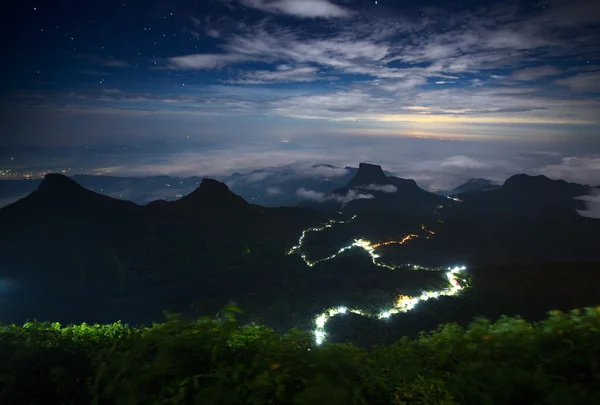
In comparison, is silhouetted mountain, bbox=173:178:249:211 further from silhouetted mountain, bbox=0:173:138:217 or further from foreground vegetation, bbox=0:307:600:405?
foreground vegetation, bbox=0:307:600:405

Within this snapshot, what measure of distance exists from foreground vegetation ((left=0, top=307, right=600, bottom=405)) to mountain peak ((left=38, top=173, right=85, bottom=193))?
20404 centimetres

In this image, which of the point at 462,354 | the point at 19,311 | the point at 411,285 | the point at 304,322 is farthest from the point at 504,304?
the point at 19,311

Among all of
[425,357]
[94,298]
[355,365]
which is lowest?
[94,298]

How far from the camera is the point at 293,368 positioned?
3.48 meters

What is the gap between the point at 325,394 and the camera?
2963mm

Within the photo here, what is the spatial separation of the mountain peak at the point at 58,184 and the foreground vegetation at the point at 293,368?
20404 centimetres

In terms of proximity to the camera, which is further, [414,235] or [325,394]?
[414,235]

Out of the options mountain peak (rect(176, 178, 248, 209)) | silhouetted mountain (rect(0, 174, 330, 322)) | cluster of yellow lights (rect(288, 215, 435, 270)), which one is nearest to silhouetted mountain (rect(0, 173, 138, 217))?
silhouetted mountain (rect(0, 174, 330, 322))

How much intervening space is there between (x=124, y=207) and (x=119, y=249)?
108 feet

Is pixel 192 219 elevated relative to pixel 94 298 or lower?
elevated

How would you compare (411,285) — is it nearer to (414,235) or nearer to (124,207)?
Answer: (414,235)

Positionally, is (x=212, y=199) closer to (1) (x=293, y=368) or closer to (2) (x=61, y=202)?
(2) (x=61, y=202)

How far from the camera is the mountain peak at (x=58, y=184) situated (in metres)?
166

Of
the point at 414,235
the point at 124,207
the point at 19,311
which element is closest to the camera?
the point at 19,311
